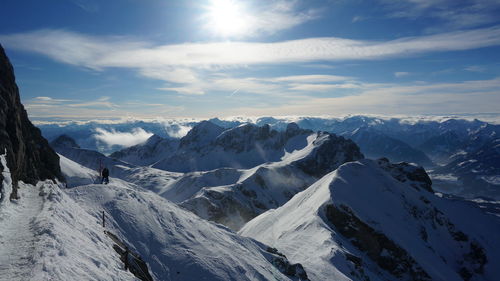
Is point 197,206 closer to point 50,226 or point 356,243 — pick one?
point 356,243

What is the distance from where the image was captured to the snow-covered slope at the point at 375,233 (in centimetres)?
6209

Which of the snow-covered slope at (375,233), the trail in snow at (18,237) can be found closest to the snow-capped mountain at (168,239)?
the trail in snow at (18,237)

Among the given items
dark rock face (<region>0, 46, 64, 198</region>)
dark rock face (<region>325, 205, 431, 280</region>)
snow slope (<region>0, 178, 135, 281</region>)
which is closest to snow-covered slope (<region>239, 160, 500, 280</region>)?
dark rock face (<region>325, 205, 431, 280</region>)

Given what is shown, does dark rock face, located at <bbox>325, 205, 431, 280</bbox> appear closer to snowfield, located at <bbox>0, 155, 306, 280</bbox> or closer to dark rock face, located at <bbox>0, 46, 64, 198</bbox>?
snowfield, located at <bbox>0, 155, 306, 280</bbox>

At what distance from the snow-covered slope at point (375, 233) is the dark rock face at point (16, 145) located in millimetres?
39721

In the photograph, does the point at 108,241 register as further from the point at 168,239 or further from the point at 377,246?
the point at 377,246

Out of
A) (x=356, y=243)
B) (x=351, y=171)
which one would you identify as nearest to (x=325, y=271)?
(x=356, y=243)

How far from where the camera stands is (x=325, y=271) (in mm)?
51062

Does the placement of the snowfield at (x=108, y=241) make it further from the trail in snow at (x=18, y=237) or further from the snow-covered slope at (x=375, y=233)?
the snow-covered slope at (x=375, y=233)

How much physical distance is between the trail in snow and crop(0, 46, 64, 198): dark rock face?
5.37ft

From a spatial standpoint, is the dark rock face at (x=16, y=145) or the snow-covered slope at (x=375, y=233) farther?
the snow-covered slope at (x=375, y=233)

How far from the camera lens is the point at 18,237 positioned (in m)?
19.6

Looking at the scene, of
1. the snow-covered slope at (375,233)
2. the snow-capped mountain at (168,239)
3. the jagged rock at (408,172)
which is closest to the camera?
the snow-capped mountain at (168,239)

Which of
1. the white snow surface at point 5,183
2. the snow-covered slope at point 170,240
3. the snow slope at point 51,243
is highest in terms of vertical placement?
the white snow surface at point 5,183
